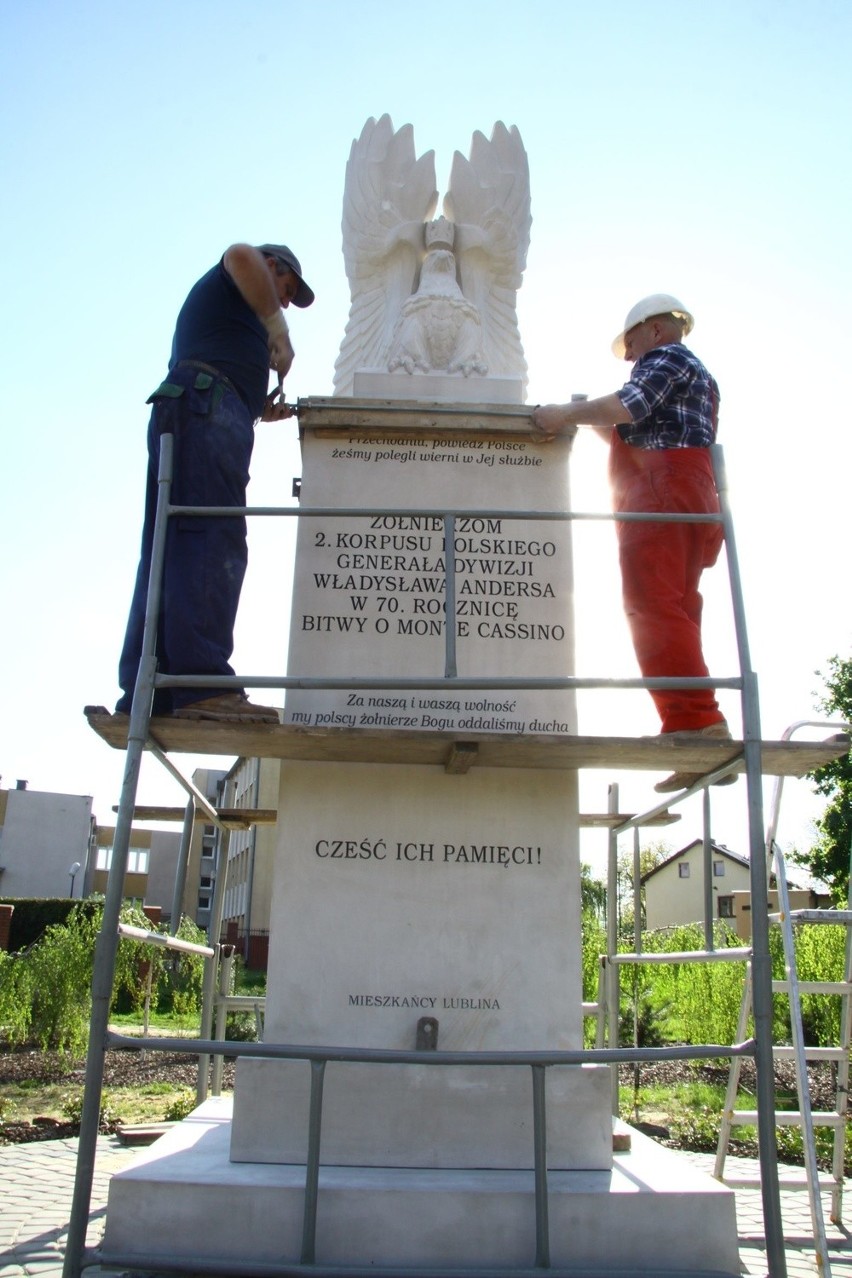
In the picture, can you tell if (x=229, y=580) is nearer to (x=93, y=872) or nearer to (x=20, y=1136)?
(x=20, y=1136)

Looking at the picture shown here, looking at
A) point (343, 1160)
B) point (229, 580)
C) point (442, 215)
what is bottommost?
point (343, 1160)

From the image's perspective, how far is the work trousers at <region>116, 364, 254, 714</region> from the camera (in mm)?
3967

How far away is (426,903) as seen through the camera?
4.12 m

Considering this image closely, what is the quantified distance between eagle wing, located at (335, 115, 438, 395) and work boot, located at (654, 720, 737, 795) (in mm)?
2808

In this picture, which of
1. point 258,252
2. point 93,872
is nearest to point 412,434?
point 258,252

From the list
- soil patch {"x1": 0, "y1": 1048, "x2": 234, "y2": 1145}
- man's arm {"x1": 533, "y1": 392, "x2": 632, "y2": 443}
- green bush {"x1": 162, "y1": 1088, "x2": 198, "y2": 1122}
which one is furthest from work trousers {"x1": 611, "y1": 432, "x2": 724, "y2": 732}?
soil patch {"x1": 0, "y1": 1048, "x2": 234, "y2": 1145}

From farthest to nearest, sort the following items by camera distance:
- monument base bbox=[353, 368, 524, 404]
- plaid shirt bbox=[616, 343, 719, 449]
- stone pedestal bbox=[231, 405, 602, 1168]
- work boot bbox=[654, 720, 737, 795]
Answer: monument base bbox=[353, 368, 524, 404], plaid shirt bbox=[616, 343, 719, 449], work boot bbox=[654, 720, 737, 795], stone pedestal bbox=[231, 405, 602, 1168]

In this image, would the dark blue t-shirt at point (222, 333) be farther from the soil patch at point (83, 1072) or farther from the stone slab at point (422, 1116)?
the soil patch at point (83, 1072)

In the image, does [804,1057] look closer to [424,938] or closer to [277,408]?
[424,938]

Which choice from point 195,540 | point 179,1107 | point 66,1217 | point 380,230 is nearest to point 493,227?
point 380,230

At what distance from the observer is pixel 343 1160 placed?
3.73 meters

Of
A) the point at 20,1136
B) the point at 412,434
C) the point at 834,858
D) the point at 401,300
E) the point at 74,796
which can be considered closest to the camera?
the point at 412,434

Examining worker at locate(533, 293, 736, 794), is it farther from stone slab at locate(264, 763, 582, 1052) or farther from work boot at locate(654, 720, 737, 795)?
stone slab at locate(264, 763, 582, 1052)

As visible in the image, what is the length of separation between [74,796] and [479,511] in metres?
46.2
